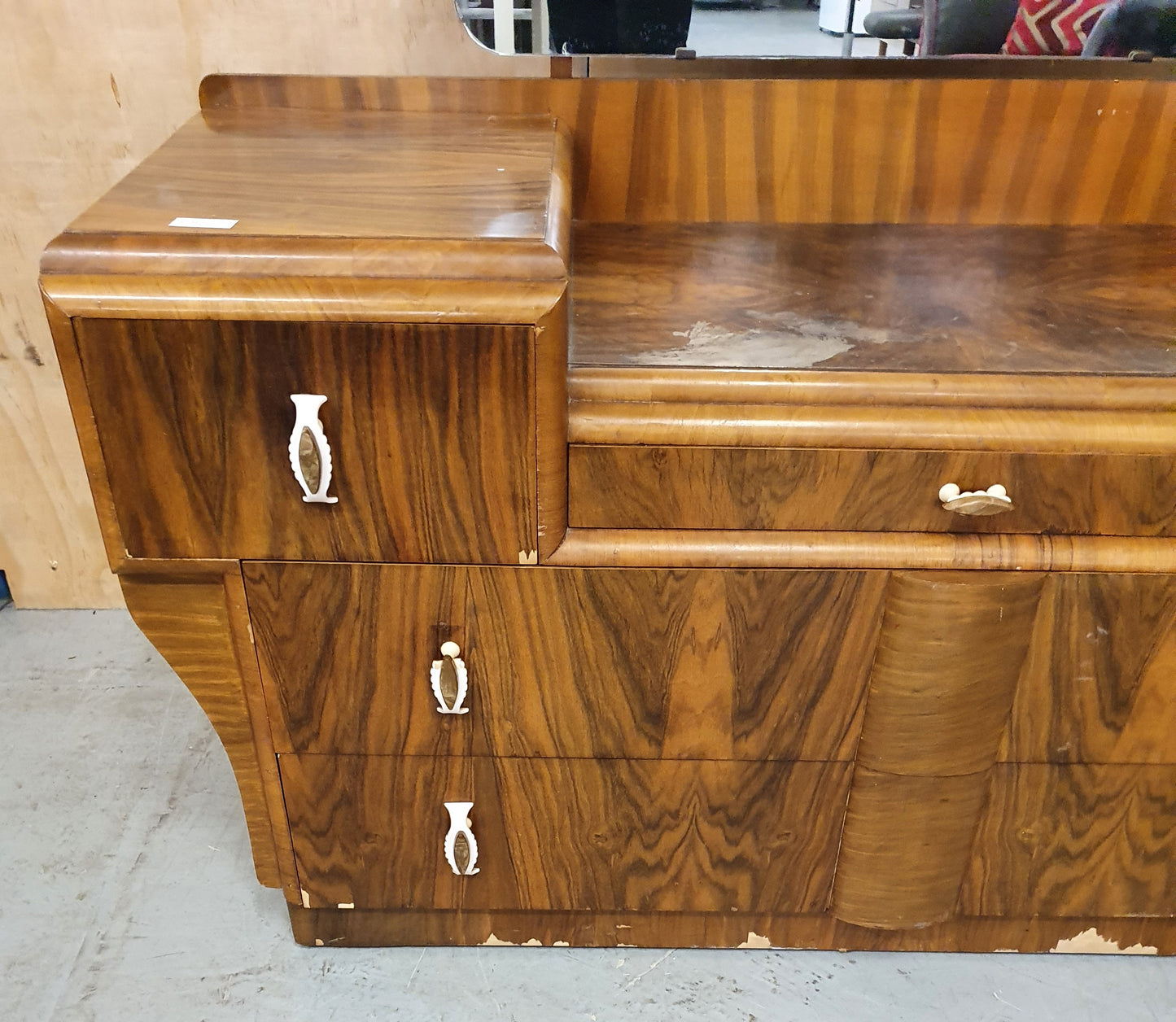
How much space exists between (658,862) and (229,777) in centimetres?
65

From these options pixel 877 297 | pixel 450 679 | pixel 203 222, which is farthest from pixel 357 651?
pixel 877 297

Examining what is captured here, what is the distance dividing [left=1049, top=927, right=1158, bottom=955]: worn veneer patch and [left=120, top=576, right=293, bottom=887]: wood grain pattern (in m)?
0.91

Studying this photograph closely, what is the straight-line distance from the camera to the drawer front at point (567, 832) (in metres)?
1.04

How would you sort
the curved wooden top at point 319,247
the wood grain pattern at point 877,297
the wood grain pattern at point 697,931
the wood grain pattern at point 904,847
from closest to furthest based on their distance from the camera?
the curved wooden top at point 319,247
the wood grain pattern at point 877,297
the wood grain pattern at point 904,847
the wood grain pattern at point 697,931

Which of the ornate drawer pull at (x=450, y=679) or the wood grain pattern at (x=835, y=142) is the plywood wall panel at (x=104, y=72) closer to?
the wood grain pattern at (x=835, y=142)

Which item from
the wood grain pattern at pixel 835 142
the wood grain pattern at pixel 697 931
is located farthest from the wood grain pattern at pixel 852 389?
the wood grain pattern at pixel 697 931

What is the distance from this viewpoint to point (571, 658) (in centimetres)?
96

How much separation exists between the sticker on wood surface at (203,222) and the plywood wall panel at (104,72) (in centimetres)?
47

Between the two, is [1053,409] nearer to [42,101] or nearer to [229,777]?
[229,777]

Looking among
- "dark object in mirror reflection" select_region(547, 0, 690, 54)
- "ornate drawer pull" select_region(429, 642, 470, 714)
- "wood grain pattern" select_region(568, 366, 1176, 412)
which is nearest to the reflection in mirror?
A: "dark object in mirror reflection" select_region(547, 0, 690, 54)

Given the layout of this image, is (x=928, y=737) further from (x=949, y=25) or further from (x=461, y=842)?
(x=949, y=25)

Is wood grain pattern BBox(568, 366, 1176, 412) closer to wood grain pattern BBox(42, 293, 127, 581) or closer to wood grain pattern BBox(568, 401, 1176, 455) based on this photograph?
wood grain pattern BBox(568, 401, 1176, 455)

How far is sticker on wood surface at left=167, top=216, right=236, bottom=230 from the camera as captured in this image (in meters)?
0.81

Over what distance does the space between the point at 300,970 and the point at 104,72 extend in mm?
1138
